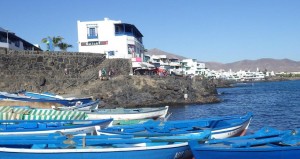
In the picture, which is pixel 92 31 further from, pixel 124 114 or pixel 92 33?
pixel 124 114

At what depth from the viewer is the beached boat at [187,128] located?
42.4 ft

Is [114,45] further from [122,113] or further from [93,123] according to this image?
[93,123]

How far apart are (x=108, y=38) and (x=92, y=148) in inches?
1710

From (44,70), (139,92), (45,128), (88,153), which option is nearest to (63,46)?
(44,70)

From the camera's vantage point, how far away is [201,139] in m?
10.8

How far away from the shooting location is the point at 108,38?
52250mm

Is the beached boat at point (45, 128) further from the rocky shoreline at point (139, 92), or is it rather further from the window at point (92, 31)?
the window at point (92, 31)

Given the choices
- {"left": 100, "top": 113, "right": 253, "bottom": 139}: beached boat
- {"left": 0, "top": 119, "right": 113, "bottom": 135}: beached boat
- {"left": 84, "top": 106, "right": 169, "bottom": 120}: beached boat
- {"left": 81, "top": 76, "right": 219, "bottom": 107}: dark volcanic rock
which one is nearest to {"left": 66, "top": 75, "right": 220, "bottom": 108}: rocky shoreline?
{"left": 81, "top": 76, "right": 219, "bottom": 107}: dark volcanic rock

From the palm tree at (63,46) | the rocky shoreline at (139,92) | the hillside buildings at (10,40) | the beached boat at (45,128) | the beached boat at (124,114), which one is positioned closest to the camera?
the beached boat at (45,128)

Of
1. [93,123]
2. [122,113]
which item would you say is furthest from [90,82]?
[93,123]

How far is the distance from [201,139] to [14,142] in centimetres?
596

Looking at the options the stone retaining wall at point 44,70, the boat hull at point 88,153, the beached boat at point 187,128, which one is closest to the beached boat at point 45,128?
the beached boat at point 187,128

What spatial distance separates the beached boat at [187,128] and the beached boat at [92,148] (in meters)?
1.12

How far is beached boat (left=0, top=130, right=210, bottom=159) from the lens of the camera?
9.78 metres
